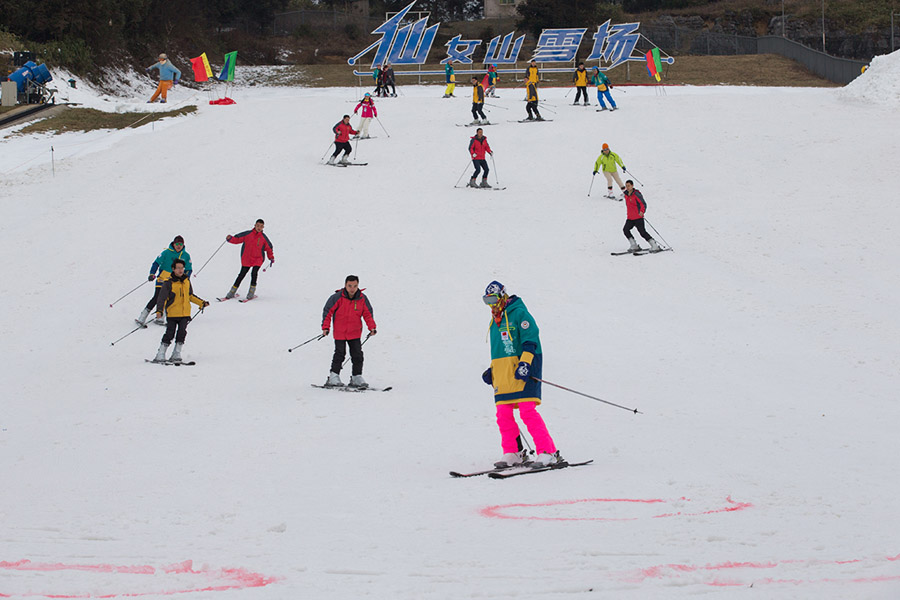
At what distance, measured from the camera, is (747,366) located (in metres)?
10.8

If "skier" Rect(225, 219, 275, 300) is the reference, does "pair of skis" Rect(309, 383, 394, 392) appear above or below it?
below

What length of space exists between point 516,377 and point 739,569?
8.50 feet

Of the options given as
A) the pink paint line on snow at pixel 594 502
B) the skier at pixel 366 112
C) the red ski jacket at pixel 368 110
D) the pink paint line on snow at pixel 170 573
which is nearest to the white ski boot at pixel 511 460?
the pink paint line on snow at pixel 594 502

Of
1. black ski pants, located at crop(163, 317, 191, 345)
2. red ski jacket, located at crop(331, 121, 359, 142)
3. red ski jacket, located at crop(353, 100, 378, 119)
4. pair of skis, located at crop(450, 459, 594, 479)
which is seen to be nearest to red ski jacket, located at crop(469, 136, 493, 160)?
red ski jacket, located at crop(331, 121, 359, 142)

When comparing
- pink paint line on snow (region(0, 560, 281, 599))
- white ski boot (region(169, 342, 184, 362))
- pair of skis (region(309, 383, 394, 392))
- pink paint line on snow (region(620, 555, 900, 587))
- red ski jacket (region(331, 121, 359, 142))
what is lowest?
pair of skis (region(309, 383, 394, 392))

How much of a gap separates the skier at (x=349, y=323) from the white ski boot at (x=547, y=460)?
3.36 meters

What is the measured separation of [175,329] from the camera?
11.3 meters

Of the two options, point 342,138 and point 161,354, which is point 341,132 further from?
point 161,354

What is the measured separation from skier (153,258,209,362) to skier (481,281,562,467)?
5.23m

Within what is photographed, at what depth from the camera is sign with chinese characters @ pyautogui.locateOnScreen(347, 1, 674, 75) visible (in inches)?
1516

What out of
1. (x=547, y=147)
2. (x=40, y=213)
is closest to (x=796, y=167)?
(x=547, y=147)

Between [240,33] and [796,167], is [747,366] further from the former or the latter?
[240,33]

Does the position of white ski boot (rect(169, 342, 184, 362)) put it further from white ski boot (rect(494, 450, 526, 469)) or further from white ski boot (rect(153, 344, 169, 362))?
white ski boot (rect(494, 450, 526, 469))

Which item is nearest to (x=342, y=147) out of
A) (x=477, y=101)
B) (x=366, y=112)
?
(x=366, y=112)
